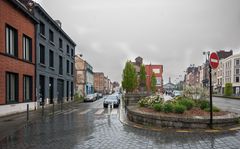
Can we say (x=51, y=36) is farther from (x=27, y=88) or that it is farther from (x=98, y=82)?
(x=98, y=82)

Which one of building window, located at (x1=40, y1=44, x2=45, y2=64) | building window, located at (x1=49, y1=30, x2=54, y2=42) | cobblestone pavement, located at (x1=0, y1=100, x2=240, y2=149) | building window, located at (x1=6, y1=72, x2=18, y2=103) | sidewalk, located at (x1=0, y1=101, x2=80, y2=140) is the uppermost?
building window, located at (x1=49, y1=30, x2=54, y2=42)

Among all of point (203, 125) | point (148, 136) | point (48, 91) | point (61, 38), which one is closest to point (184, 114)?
point (203, 125)

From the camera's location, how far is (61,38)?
32844 millimetres

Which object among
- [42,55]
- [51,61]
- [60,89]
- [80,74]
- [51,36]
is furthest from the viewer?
[80,74]

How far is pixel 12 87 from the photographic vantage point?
1830 cm

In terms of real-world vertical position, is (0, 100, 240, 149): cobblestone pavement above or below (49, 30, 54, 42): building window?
below

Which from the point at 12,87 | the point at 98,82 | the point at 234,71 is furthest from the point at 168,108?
the point at 98,82

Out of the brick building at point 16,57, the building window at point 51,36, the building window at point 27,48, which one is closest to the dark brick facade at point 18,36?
the brick building at point 16,57

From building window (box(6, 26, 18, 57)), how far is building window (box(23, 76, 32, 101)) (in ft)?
10.1

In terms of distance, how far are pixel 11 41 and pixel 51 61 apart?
10.9m

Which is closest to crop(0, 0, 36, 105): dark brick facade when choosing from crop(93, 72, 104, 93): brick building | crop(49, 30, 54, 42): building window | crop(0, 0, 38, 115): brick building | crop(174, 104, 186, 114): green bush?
crop(0, 0, 38, 115): brick building

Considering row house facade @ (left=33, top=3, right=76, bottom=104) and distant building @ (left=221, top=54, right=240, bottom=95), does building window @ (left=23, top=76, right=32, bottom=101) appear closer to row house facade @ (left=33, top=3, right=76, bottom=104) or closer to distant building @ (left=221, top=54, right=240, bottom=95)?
row house facade @ (left=33, top=3, right=76, bottom=104)

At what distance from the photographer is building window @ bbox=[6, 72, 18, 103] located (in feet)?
57.5

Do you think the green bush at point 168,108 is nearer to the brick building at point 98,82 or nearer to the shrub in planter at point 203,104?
the shrub in planter at point 203,104
